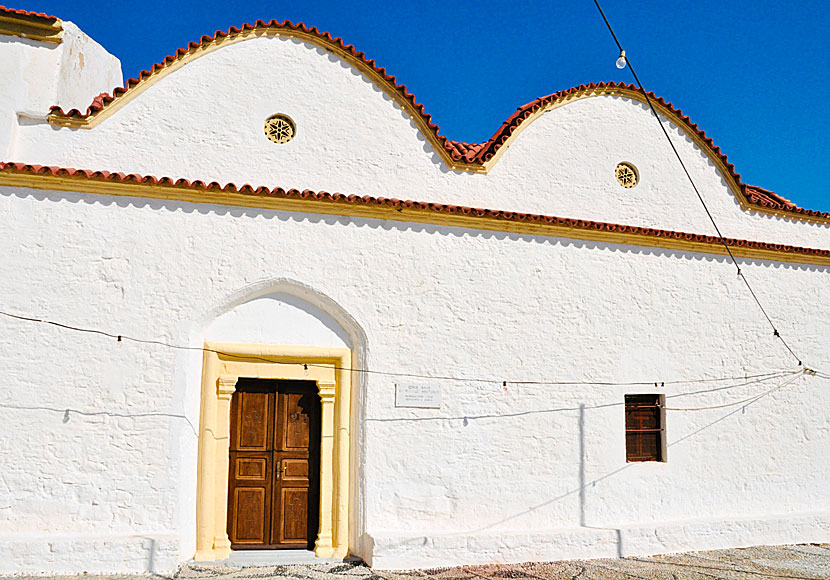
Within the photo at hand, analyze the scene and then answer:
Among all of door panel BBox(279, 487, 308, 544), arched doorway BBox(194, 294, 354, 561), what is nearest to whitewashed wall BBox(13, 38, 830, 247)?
arched doorway BBox(194, 294, 354, 561)

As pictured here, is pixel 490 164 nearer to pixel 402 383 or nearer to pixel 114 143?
pixel 402 383

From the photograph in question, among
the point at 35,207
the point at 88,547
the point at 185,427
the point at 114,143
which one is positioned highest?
the point at 114,143

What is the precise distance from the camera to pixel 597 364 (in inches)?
313

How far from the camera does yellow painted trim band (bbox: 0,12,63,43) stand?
23.1 feet

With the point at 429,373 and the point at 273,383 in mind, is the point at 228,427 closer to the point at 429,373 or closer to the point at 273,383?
the point at 273,383

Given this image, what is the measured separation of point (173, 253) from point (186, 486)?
2096mm

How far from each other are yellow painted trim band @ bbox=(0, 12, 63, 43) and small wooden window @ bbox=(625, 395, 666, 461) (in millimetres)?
6958

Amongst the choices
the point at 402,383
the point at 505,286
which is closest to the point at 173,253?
the point at 402,383

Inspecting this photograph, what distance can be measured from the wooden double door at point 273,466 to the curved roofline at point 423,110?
2.88 metres

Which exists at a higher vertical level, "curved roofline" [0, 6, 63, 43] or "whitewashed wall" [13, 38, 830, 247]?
"curved roofline" [0, 6, 63, 43]

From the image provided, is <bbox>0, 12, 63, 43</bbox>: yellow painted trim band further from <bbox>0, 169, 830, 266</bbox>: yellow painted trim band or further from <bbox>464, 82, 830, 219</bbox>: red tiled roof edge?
Answer: <bbox>464, 82, 830, 219</bbox>: red tiled roof edge

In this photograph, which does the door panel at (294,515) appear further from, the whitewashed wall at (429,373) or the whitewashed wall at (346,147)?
the whitewashed wall at (346,147)

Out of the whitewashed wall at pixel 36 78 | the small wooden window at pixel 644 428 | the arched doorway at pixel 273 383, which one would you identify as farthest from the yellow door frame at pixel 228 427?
the small wooden window at pixel 644 428

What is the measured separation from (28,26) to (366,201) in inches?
→ 143
